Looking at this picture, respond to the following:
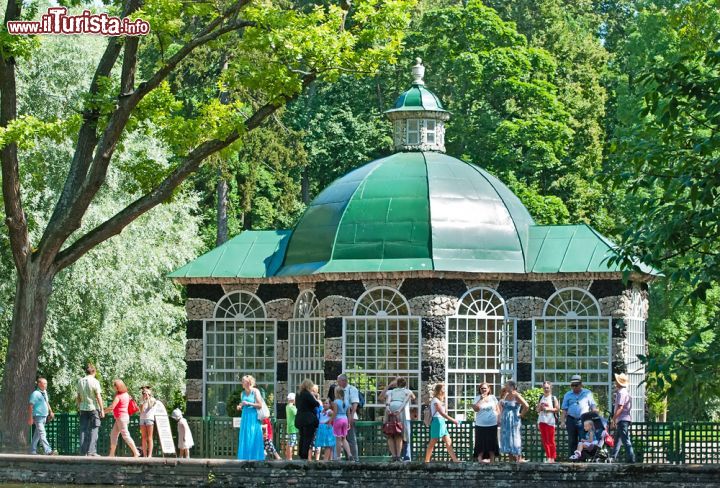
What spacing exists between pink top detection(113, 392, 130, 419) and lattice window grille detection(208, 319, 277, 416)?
21.5 feet

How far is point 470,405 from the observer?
102 ft

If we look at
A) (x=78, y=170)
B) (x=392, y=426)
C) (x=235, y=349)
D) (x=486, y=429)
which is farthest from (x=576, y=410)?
(x=235, y=349)

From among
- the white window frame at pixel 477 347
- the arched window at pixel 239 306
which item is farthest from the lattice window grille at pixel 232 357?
the white window frame at pixel 477 347

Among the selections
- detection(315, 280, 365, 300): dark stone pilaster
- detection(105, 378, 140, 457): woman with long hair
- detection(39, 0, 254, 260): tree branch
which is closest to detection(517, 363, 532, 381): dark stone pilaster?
detection(315, 280, 365, 300): dark stone pilaster

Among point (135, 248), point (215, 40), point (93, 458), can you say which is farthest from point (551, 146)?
point (93, 458)

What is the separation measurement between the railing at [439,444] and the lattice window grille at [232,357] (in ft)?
10.0

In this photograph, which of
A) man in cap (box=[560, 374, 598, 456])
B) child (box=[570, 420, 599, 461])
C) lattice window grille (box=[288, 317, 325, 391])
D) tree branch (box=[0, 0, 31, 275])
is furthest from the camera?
lattice window grille (box=[288, 317, 325, 391])

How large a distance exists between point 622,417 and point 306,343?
9564 mm

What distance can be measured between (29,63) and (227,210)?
49.7 feet

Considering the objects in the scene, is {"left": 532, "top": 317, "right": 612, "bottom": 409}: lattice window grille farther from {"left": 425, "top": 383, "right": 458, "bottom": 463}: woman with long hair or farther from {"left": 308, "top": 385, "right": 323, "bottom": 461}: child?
{"left": 425, "top": 383, "right": 458, "bottom": 463}: woman with long hair

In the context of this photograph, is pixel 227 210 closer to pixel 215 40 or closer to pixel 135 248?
pixel 135 248

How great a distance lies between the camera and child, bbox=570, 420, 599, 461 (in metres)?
24.3

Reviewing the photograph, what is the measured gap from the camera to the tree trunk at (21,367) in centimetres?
2512

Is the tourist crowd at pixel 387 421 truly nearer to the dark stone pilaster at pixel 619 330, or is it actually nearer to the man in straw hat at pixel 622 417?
the man in straw hat at pixel 622 417
